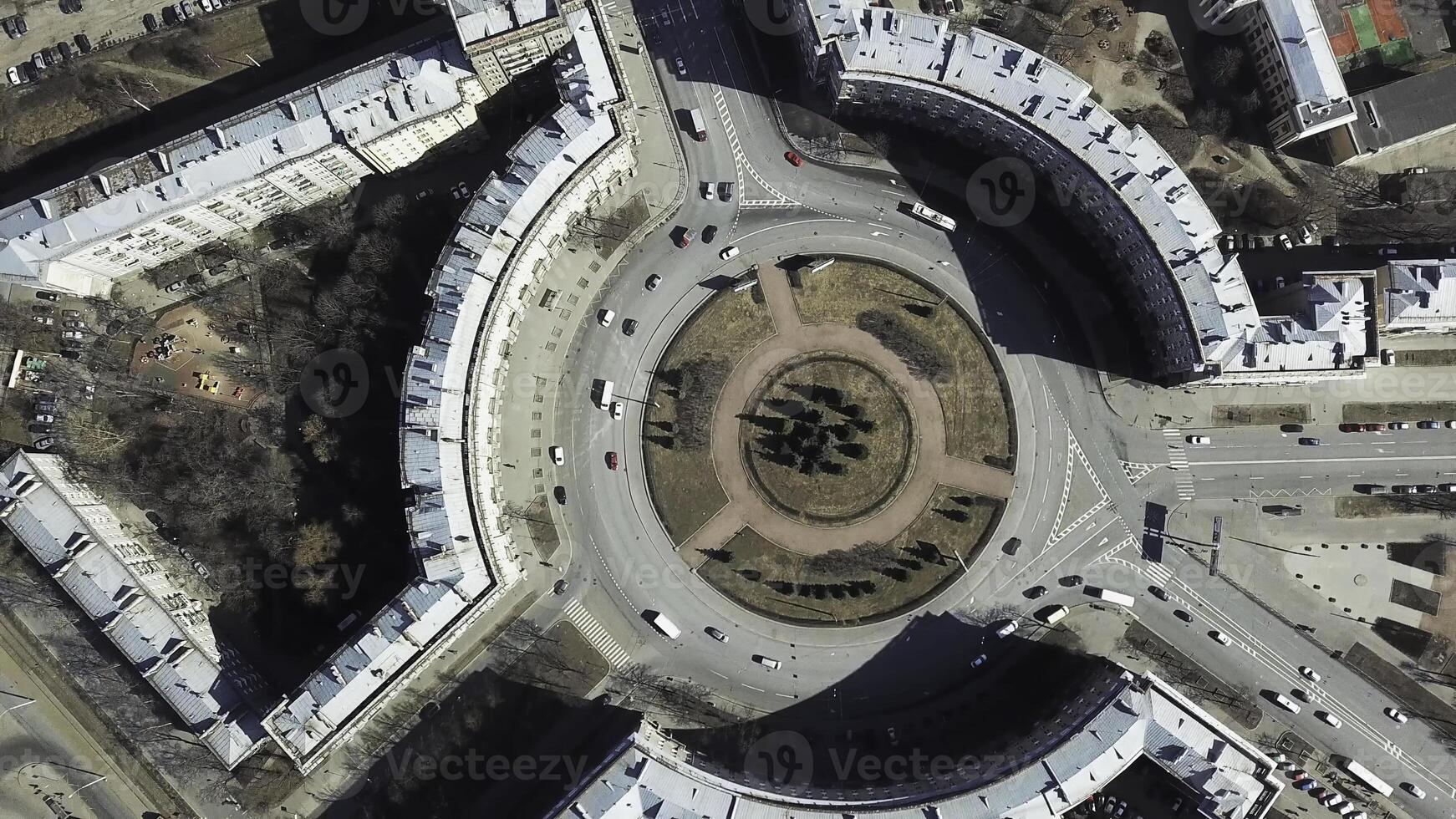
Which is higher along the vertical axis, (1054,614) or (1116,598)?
(1054,614)

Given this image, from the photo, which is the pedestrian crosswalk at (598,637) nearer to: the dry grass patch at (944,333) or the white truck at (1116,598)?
the dry grass patch at (944,333)

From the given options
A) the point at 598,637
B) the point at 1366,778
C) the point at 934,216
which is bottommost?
the point at 1366,778

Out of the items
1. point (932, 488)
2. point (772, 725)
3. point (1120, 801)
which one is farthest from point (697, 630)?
point (1120, 801)

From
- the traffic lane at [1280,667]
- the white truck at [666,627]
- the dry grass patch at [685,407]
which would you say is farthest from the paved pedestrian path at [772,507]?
the traffic lane at [1280,667]

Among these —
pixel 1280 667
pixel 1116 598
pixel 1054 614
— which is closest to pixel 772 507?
pixel 1054 614

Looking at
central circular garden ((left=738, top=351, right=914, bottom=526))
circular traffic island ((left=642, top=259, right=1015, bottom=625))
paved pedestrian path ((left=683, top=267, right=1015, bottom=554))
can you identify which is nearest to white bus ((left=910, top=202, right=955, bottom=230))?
circular traffic island ((left=642, top=259, right=1015, bottom=625))

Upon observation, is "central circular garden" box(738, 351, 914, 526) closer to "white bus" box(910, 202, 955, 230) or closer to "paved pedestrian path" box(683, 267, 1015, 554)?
"paved pedestrian path" box(683, 267, 1015, 554)

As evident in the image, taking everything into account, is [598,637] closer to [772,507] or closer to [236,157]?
[772,507]
